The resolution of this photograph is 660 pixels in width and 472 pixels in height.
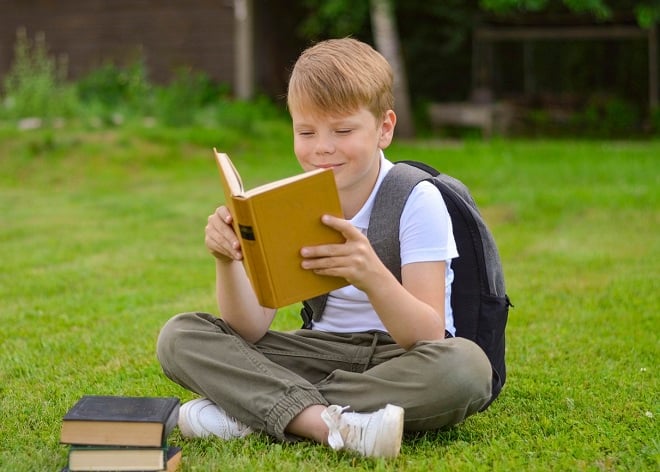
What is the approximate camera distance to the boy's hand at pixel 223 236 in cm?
260

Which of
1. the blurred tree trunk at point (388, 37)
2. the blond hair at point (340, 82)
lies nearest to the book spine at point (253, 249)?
the blond hair at point (340, 82)

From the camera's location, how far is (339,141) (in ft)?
8.85

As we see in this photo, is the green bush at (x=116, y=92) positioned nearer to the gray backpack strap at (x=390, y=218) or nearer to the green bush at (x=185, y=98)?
the green bush at (x=185, y=98)

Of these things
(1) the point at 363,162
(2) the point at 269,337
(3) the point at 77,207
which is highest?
(1) the point at 363,162

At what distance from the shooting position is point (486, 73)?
13234 mm

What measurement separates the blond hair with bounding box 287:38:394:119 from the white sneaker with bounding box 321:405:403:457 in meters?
0.83

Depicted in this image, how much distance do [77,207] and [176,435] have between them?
16.5 ft

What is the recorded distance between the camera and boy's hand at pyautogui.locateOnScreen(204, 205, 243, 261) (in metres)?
2.60

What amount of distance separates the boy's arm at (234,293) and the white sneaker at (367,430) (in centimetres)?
43

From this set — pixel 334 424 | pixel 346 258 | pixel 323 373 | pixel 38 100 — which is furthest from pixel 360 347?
pixel 38 100

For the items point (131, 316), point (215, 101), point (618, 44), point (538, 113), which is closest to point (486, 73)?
point (538, 113)

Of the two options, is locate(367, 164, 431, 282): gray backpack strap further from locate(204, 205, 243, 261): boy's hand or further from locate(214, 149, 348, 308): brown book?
locate(204, 205, 243, 261): boy's hand

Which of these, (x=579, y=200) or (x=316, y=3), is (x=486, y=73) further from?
(x=579, y=200)

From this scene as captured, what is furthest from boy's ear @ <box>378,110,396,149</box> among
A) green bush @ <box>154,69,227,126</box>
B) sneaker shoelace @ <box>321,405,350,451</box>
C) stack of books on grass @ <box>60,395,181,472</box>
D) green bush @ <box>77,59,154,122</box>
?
green bush @ <box>154,69,227,126</box>
